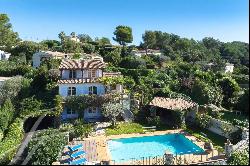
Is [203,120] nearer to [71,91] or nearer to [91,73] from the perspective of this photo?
[91,73]

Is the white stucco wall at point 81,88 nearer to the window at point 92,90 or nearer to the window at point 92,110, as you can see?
the window at point 92,90

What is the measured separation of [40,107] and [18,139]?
6.33 meters

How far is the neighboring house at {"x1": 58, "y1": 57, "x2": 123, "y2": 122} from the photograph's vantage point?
36438mm

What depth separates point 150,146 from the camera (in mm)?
30359

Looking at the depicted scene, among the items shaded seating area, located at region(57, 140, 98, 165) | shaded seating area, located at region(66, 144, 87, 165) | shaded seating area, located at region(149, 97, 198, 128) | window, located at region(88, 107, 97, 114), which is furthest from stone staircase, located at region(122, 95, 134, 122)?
shaded seating area, located at region(66, 144, 87, 165)

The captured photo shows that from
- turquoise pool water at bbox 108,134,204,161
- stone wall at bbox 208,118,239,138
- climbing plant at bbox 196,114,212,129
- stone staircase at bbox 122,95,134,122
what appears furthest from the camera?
stone staircase at bbox 122,95,134,122

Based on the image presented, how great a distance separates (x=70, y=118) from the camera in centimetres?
3619

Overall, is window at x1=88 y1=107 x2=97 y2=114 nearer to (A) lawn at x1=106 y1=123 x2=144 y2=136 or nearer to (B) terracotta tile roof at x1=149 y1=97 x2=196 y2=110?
(A) lawn at x1=106 y1=123 x2=144 y2=136

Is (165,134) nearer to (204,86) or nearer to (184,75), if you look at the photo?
(204,86)

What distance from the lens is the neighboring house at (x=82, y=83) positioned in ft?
120

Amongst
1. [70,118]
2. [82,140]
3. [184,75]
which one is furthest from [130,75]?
[82,140]

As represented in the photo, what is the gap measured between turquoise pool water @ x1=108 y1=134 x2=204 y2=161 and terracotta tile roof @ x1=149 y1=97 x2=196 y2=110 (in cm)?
385

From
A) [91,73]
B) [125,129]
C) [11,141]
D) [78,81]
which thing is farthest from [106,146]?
[91,73]

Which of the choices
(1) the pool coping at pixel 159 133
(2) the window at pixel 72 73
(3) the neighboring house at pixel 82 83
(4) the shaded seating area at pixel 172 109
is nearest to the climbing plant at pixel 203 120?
(4) the shaded seating area at pixel 172 109
